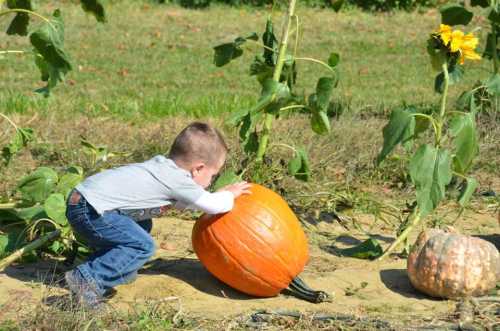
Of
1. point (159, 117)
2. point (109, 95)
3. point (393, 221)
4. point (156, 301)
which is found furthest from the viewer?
point (109, 95)

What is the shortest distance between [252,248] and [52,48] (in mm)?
1467

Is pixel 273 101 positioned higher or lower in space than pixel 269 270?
higher

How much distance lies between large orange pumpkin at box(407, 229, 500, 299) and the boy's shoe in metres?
1.48

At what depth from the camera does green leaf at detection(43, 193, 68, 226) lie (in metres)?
4.83

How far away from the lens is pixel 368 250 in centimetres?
513

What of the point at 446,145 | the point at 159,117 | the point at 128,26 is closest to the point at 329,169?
the point at 446,145

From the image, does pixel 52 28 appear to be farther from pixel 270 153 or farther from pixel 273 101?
pixel 270 153

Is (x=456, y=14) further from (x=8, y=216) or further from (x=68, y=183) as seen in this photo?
(x=8, y=216)

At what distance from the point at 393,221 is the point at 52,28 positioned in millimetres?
2314

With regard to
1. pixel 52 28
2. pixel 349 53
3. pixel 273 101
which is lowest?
pixel 349 53

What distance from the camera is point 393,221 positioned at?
5.93 metres

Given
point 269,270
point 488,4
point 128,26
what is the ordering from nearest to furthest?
1. point 269,270
2. point 488,4
3. point 128,26

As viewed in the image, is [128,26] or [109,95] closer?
[109,95]

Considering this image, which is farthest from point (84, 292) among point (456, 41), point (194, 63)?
point (194, 63)
